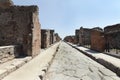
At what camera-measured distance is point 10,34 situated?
10875 millimetres

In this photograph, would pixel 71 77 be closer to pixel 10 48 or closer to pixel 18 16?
pixel 10 48

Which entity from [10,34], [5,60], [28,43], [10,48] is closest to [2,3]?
[10,34]

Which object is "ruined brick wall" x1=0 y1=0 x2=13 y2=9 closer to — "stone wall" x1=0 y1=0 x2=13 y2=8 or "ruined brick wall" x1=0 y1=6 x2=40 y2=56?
"stone wall" x1=0 y1=0 x2=13 y2=8

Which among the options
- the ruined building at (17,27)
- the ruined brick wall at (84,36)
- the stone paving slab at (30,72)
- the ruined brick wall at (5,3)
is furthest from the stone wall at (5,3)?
the ruined brick wall at (84,36)

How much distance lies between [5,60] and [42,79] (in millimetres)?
3380

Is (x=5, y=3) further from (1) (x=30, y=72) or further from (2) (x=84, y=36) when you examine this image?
(2) (x=84, y=36)

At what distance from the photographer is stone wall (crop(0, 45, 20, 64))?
25.7 ft

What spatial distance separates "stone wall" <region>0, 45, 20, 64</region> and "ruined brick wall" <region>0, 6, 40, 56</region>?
3.12ft

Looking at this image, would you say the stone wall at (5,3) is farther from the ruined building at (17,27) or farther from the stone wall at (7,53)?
the stone wall at (7,53)

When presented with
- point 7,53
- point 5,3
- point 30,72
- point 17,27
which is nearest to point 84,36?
point 5,3

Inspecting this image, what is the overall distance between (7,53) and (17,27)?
287 cm

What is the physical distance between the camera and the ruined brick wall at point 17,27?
35.6 feet

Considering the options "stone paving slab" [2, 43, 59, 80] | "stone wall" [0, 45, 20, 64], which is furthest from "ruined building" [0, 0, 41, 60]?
"stone paving slab" [2, 43, 59, 80]

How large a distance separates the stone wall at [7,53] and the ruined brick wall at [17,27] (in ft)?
3.12
